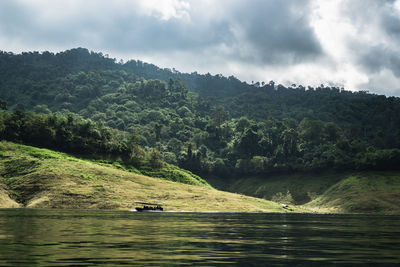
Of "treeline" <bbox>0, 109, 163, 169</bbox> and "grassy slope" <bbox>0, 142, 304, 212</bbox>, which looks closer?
"grassy slope" <bbox>0, 142, 304, 212</bbox>

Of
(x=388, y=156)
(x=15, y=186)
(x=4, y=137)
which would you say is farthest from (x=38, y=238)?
(x=388, y=156)

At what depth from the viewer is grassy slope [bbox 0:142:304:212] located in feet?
358

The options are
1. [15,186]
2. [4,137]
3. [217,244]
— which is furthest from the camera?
[4,137]

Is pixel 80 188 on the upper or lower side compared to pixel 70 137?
lower

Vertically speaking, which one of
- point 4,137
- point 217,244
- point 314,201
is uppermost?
point 4,137

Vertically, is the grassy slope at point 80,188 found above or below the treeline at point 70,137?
below

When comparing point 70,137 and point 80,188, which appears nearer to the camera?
point 80,188

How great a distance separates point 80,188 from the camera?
117 m

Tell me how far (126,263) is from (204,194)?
11560 cm

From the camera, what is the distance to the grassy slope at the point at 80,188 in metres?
109

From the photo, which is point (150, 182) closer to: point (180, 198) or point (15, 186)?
point (180, 198)

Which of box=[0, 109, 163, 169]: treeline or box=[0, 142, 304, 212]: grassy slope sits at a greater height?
box=[0, 109, 163, 169]: treeline

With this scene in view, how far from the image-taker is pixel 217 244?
106 ft

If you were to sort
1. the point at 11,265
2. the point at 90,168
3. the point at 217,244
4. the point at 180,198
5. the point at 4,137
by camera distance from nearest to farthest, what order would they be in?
the point at 11,265, the point at 217,244, the point at 180,198, the point at 90,168, the point at 4,137
